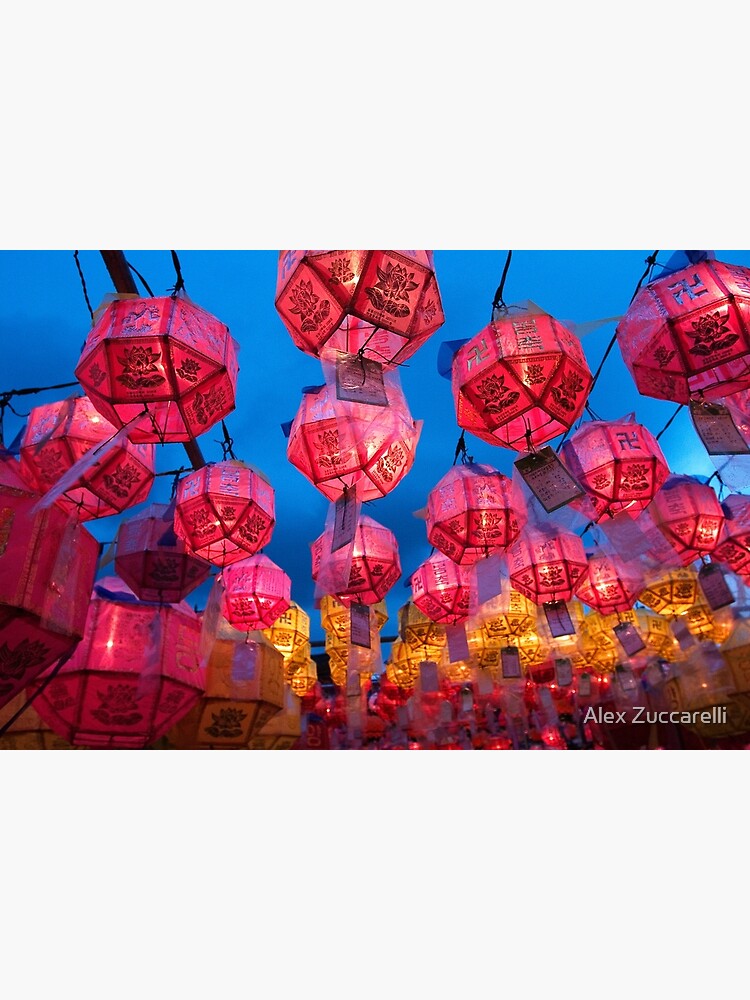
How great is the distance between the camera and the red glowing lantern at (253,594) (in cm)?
434

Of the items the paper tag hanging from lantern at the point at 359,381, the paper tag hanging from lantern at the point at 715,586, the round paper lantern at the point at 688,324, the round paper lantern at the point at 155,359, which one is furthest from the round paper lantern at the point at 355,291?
the paper tag hanging from lantern at the point at 715,586

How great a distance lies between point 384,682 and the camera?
8406 millimetres

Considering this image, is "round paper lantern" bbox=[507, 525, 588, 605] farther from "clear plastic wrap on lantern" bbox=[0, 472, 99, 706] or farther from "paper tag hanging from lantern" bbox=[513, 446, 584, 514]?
"clear plastic wrap on lantern" bbox=[0, 472, 99, 706]

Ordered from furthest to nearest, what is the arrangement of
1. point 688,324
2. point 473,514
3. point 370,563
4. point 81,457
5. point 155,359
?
1. point 370,563
2. point 473,514
3. point 81,457
4. point 688,324
5. point 155,359

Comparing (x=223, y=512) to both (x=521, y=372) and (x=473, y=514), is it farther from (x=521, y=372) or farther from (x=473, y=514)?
(x=521, y=372)

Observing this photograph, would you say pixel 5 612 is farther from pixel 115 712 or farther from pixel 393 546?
pixel 393 546

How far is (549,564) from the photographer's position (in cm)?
417

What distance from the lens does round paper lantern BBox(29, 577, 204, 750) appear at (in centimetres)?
338

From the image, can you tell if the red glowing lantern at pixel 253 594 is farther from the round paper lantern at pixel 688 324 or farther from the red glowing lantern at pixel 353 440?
the round paper lantern at pixel 688 324

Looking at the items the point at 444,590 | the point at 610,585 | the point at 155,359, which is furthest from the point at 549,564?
the point at 155,359

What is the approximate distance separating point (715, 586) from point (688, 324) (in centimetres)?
257

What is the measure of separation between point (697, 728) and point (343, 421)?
10.9 ft

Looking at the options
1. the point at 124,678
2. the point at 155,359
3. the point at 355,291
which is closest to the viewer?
the point at 355,291

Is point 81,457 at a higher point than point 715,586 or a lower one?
higher
